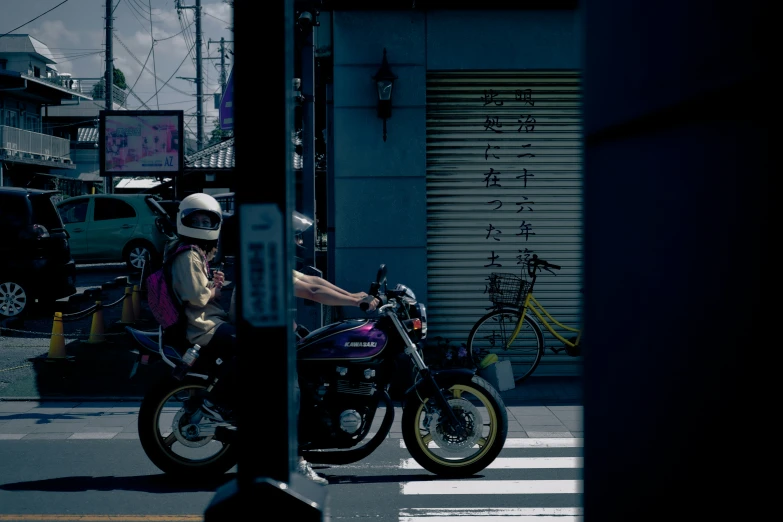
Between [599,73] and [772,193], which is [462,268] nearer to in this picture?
[599,73]

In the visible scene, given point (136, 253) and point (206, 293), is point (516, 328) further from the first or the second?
point (136, 253)

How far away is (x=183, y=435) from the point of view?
18.2 ft

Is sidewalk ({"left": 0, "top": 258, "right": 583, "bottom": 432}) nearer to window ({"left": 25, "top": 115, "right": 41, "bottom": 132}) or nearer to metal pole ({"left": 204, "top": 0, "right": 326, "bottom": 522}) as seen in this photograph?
metal pole ({"left": 204, "top": 0, "right": 326, "bottom": 522})

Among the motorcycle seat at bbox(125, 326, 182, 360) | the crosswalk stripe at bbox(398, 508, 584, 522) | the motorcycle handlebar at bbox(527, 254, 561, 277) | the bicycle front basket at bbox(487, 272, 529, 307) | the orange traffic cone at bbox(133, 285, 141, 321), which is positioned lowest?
the crosswalk stripe at bbox(398, 508, 584, 522)

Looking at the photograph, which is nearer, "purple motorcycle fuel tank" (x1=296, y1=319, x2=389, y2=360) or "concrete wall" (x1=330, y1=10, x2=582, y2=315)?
"purple motorcycle fuel tank" (x1=296, y1=319, x2=389, y2=360)

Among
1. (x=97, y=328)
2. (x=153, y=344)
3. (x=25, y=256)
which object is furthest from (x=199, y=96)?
(x=153, y=344)

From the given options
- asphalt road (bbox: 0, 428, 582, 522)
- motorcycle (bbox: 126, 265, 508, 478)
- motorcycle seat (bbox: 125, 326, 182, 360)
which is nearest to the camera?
asphalt road (bbox: 0, 428, 582, 522)

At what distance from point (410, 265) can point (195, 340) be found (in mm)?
4678

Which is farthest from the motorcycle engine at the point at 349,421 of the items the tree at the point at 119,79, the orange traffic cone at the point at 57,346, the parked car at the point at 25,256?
the tree at the point at 119,79

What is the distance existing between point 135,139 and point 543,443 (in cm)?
1450

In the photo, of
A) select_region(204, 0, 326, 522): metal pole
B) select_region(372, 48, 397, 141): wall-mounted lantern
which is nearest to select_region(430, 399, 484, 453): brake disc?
select_region(204, 0, 326, 522): metal pole

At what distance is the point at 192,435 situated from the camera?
18.2 feet

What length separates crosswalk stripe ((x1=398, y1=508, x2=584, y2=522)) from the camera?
488 centimetres

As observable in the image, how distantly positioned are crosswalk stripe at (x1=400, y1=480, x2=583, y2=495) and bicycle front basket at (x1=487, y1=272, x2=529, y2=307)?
4.27 metres
